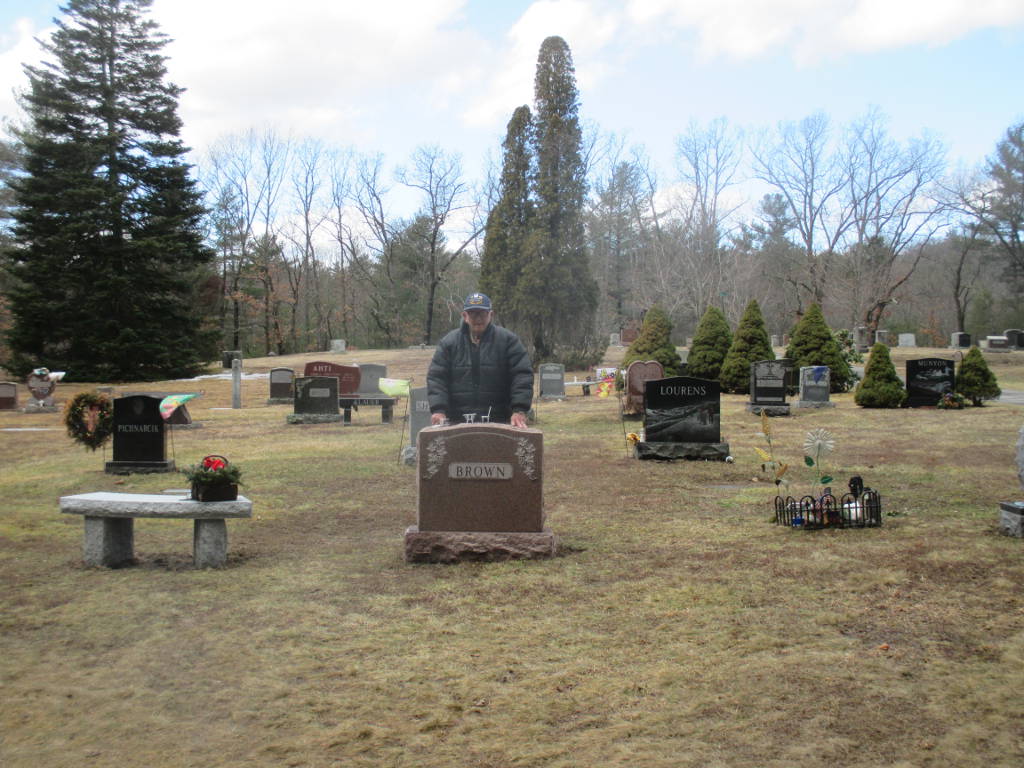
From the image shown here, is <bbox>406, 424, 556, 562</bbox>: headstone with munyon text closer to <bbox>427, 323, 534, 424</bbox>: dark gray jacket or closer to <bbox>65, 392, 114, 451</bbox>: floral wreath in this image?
<bbox>427, 323, 534, 424</bbox>: dark gray jacket

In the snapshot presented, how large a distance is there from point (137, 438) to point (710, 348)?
58.6 ft

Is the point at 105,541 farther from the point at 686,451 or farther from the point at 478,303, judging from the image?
the point at 686,451

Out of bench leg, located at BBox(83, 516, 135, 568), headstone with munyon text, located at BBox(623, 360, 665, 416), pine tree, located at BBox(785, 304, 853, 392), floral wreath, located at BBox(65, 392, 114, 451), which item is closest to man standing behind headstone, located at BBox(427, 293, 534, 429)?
bench leg, located at BBox(83, 516, 135, 568)

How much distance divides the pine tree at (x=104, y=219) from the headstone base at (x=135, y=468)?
1065 inches

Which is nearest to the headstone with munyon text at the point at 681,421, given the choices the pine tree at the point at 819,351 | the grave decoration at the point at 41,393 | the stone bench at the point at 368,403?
the stone bench at the point at 368,403

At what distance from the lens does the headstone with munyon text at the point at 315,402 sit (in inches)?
705

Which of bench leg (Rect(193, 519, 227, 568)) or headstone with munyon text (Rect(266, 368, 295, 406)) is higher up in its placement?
headstone with munyon text (Rect(266, 368, 295, 406))

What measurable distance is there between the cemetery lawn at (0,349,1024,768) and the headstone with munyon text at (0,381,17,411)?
55.2 feet

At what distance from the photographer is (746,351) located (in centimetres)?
2308

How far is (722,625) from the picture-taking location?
4688 millimetres

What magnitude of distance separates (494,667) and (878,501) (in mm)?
4415

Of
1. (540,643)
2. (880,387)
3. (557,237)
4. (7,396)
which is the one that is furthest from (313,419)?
(557,237)

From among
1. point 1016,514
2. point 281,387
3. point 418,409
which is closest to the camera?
point 1016,514

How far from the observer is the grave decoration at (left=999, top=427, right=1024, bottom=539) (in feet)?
20.8
